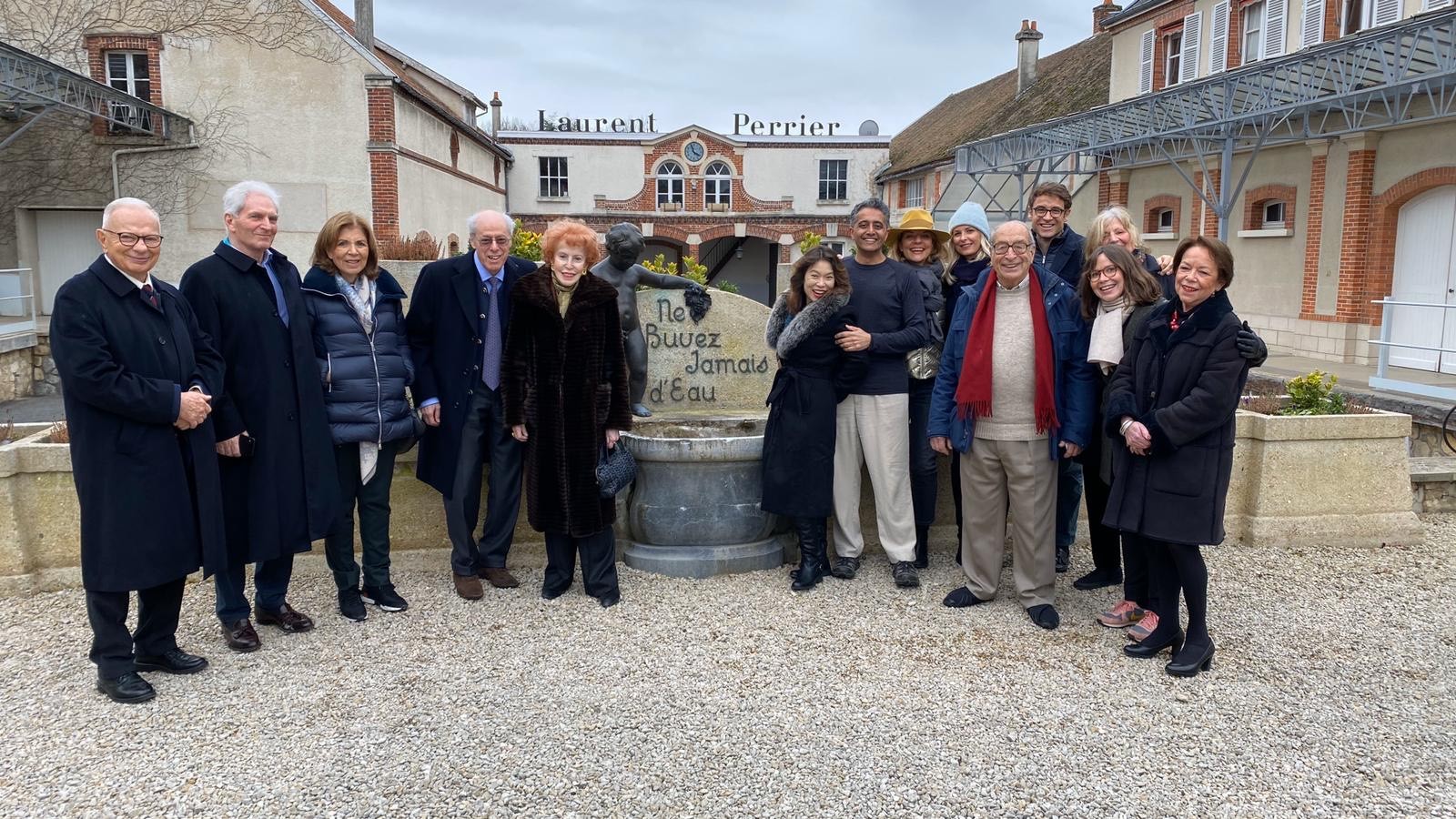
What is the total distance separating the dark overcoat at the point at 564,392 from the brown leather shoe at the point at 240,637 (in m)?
1.24

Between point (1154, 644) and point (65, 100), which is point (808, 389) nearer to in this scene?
point (1154, 644)

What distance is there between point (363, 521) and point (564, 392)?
1.09 meters

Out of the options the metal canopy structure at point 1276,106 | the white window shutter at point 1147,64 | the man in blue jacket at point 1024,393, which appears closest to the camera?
the man in blue jacket at point 1024,393

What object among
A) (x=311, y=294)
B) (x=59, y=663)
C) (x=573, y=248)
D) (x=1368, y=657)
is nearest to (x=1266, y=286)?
(x=1368, y=657)

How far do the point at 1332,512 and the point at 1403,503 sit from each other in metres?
0.45

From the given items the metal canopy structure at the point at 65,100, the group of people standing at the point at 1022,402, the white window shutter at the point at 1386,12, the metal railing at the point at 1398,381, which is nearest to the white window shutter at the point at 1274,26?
the white window shutter at the point at 1386,12

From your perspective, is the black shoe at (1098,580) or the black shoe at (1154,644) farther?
the black shoe at (1098,580)

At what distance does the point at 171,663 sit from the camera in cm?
375

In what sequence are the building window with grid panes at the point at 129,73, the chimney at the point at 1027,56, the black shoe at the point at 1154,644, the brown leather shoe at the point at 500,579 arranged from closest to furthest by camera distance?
the black shoe at the point at 1154,644 < the brown leather shoe at the point at 500,579 < the building window with grid panes at the point at 129,73 < the chimney at the point at 1027,56

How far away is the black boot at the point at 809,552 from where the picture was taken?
4730 millimetres

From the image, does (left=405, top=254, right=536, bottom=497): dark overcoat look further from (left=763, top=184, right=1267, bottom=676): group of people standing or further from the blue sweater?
the blue sweater

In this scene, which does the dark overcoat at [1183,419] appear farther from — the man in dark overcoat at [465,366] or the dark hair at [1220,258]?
the man in dark overcoat at [465,366]

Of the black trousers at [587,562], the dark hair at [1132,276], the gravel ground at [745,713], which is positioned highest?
the dark hair at [1132,276]

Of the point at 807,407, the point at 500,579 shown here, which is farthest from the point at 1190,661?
the point at 500,579
